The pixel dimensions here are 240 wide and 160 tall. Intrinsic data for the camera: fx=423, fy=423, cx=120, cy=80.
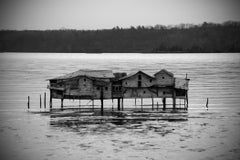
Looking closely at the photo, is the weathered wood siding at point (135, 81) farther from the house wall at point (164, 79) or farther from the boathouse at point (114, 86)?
the house wall at point (164, 79)

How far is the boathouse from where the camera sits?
69.2 meters

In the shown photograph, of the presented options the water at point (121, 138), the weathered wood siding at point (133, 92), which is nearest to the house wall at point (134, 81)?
the weathered wood siding at point (133, 92)

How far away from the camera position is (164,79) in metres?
70.8

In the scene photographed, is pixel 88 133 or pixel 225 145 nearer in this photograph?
pixel 225 145

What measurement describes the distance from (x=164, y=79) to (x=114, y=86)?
845cm

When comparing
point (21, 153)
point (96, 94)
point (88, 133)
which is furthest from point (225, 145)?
point (96, 94)

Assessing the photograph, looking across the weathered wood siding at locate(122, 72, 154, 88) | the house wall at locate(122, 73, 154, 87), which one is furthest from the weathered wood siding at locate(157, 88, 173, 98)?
the house wall at locate(122, 73, 154, 87)

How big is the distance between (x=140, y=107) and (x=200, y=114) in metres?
12.9

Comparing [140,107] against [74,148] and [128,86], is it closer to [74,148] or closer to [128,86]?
[128,86]

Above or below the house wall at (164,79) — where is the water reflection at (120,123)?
below

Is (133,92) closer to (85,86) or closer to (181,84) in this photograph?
(85,86)

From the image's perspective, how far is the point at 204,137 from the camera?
5138 centimetres

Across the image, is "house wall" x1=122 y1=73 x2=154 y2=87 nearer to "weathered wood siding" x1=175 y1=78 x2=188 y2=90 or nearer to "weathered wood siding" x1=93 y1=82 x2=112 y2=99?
"weathered wood siding" x1=93 y1=82 x2=112 y2=99

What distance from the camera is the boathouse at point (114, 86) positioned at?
227ft
